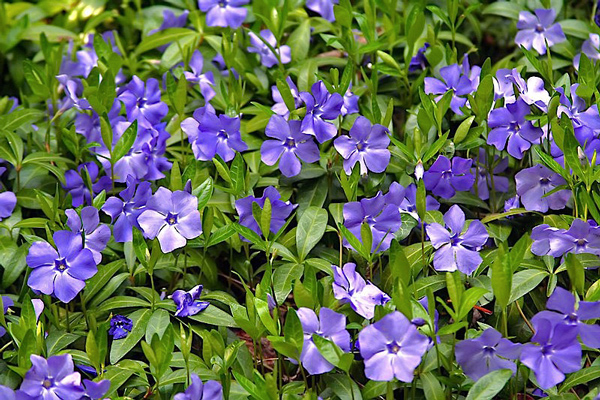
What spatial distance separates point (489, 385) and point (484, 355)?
67mm

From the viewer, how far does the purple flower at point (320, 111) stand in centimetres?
214

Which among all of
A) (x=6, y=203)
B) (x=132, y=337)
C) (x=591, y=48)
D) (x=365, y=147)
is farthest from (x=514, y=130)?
(x=6, y=203)

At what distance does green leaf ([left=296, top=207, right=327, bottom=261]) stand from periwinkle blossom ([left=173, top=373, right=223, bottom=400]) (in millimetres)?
498

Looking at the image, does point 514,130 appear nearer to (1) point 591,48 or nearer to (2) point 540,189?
(2) point 540,189

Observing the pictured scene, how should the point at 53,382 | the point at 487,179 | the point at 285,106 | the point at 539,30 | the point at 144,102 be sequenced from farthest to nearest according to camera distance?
1. the point at 539,30
2. the point at 144,102
3. the point at 285,106
4. the point at 487,179
5. the point at 53,382

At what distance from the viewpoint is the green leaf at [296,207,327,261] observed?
2080 mm

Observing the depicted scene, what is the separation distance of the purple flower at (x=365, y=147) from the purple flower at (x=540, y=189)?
375 millimetres

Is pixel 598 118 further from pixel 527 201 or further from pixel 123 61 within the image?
pixel 123 61

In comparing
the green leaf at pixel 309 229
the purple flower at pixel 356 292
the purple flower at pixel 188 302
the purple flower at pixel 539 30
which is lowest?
the purple flower at pixel 188 302

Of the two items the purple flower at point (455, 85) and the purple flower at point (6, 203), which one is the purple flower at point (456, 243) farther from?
the purple flower at point (6, 203)

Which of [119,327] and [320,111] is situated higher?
[320,111]

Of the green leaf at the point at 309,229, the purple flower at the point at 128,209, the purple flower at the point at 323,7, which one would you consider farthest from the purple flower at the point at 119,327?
the purple flower at the point at 323,7

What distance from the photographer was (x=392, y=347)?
62.9 inches

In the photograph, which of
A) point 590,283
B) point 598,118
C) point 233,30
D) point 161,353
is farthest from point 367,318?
point 233,30
